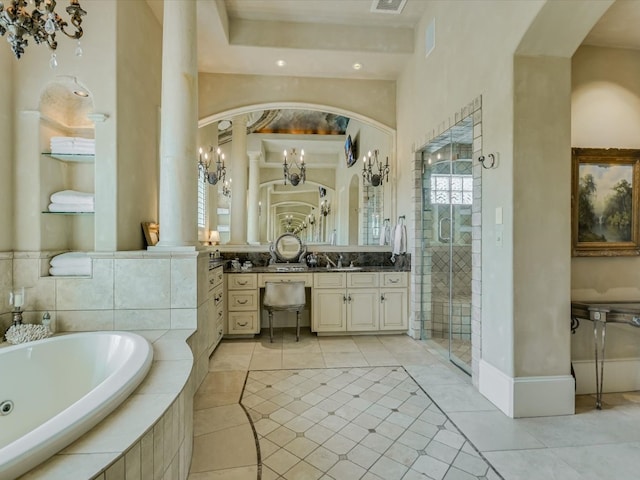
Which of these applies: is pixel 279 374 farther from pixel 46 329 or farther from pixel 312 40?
pixel 312 40

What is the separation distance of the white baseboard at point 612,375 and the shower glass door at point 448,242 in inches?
32.0

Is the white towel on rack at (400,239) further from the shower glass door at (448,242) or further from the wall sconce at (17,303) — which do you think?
the wall sconce at (17,303)

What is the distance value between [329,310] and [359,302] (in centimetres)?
39

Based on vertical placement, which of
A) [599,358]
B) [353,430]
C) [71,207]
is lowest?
[353,430]

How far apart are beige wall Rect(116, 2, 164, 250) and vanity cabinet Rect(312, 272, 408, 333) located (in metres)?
2.07

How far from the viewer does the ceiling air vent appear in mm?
3521

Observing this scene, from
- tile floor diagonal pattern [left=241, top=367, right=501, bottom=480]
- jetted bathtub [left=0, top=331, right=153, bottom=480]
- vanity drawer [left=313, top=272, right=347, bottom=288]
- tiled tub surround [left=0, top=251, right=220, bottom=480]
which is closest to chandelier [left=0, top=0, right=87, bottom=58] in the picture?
tiled tub surround [left=0, top=251, right=220, bottom=480]

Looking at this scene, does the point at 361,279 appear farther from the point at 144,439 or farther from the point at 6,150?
the point at 6,150

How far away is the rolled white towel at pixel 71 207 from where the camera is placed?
249cm

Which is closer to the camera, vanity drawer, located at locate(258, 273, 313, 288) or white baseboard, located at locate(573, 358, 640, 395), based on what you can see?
white baseboard, located at locate(573, 358, 640, 395)

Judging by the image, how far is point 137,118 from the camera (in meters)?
2.88

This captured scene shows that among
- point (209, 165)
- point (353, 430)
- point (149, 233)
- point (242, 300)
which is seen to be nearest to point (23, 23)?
point (149, 233)

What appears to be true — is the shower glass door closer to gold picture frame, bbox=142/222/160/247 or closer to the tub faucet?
the tub faucet

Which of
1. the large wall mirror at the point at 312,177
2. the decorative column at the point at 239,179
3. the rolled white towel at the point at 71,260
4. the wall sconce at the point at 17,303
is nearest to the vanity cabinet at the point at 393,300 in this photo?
the large wall mirror at the point at 312,177
